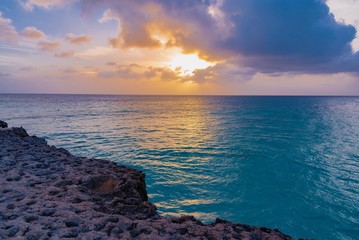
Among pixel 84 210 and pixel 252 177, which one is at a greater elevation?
pixel 84 210

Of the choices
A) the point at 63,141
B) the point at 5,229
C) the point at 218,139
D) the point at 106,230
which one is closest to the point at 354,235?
the point at 106,230

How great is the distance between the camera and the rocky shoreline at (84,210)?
5.91 meters

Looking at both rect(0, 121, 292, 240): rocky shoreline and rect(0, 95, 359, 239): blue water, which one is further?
rect(0, 95, 359, 239): blue water

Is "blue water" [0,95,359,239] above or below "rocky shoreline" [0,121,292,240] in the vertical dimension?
below

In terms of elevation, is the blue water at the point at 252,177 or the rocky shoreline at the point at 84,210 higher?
the rocky shoreline at the point at 84,210

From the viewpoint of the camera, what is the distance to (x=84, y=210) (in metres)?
6.97

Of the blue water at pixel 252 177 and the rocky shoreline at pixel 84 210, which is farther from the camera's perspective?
the blue water at pixel 252 177

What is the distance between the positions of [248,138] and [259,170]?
46.4 ft

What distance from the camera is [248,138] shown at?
1336 inches

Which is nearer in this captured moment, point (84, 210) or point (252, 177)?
point (84, 210)

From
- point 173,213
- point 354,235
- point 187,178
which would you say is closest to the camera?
point 354,235

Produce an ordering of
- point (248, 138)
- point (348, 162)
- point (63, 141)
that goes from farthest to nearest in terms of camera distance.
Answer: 1. point (248, 138)
2. point (63, 141)
3. point (348, 162)

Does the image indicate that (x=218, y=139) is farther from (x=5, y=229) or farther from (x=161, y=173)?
(x=5, y=229)

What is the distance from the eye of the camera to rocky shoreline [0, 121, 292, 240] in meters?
5.91
